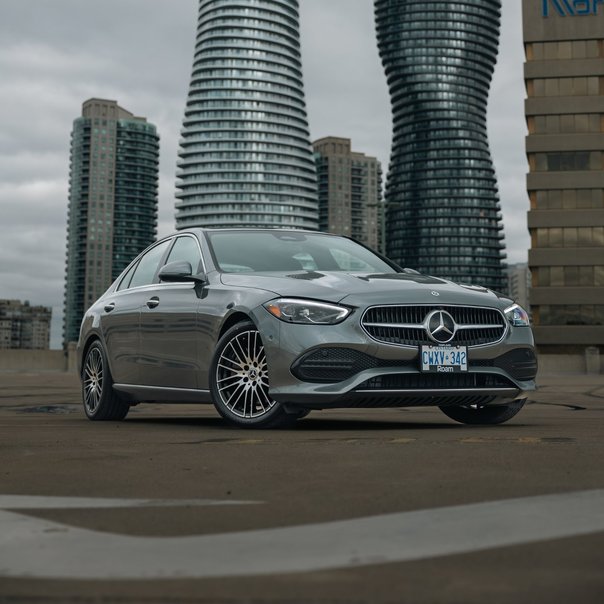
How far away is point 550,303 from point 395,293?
78478 mm

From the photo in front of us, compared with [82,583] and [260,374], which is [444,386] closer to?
[260,374]

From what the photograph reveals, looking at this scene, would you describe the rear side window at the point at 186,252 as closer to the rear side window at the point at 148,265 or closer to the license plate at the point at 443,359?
the rear side window at the point at 148,265

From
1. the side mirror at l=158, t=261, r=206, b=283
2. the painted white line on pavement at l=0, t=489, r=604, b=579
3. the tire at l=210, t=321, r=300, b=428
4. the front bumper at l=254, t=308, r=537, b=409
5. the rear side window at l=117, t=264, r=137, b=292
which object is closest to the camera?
the painted white line on pavement at l=0, t=489, r=604, b=579

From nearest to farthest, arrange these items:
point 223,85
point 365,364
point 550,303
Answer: point 365,364, point 550,303, point 223,85

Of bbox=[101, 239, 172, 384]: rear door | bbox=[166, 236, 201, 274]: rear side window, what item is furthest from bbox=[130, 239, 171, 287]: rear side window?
bbox=[166, 236, 201, 274]: rear side window

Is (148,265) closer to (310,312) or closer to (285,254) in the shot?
(285,254)

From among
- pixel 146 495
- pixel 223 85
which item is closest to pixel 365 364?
pixel 146 495

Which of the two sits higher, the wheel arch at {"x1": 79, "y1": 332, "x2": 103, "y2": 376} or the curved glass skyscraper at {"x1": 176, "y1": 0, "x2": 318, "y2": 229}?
the curved glass skyscraper at {"x1": 176, "y1": 0, "x2": 318, "y2": 229}

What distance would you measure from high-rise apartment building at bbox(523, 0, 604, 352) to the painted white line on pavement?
268 ft

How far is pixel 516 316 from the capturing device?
24.2ft

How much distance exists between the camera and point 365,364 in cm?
655

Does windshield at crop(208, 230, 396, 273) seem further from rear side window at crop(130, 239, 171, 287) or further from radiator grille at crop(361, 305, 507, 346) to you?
radiator grille at crop(361, 305, 507, 346)

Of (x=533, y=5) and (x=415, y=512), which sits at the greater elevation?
(x=533, y=5)

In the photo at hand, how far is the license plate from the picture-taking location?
21.9ft
